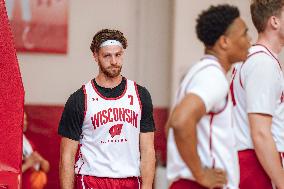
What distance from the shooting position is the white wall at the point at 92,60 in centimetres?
830

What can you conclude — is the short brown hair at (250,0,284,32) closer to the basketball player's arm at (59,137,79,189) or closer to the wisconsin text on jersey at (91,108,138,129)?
the wisconsin text on jersey at (91,108,138,129)

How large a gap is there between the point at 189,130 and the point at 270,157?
2.51 feet

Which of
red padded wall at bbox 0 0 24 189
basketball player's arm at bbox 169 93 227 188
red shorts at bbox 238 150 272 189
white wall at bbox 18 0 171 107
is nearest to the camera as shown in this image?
red padded wall at bbox 0 0 24 189

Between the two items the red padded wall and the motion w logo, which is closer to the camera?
the red padded wall

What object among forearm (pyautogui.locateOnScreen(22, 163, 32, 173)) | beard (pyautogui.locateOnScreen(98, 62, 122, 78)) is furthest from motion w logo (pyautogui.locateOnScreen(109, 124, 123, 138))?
forearm (pyautogui.locateOnScreen(22, 163, 32, 173))

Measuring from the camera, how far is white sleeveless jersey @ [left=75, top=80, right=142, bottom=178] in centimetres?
396

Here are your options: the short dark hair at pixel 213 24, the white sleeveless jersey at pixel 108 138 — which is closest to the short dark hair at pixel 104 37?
the white sleeveless jersey at pixel 108 138

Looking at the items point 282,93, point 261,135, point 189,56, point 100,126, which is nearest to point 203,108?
point 261,135

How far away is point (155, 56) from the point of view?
836 cm

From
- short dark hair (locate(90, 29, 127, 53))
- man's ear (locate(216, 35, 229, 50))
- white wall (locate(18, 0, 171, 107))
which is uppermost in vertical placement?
white wall (locate(18, 0, 171, 107))

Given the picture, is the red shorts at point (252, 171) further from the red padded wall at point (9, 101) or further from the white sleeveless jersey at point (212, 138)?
the red padded wall at point (9, 101)

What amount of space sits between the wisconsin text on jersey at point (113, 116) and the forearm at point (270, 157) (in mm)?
1034

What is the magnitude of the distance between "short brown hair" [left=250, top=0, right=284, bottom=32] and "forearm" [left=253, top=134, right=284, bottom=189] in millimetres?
629

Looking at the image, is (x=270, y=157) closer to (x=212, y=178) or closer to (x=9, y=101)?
(x=212, y=178)
